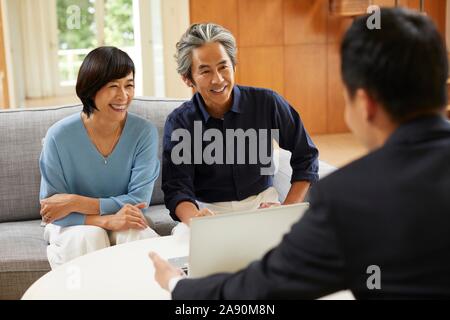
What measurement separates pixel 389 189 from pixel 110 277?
40.0 inches

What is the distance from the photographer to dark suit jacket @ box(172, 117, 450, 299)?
994mm

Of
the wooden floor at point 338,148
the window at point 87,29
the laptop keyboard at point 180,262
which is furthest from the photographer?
the window at point 87,29

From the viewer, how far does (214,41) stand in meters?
2.49

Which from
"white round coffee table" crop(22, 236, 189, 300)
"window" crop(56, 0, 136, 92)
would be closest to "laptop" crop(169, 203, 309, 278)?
"white round coffee table" crop(22, 236, 189, 300)

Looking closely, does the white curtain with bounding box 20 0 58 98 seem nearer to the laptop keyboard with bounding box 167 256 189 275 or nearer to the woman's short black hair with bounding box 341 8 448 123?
the laptop keyboard with bounding box 167 256 189 275

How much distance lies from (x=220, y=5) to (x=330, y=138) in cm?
179

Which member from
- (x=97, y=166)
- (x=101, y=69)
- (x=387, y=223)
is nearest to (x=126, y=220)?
(x=97, y=166)

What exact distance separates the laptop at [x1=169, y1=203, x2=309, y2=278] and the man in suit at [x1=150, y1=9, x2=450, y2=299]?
39 centimetres

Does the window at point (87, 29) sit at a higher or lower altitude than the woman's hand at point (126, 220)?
higher

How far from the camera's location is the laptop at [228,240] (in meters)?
1.46

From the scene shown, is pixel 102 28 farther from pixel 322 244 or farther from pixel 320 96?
pixel 322 244

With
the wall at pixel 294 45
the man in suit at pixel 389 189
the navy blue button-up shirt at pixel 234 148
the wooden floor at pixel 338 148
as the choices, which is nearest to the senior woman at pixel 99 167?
the navy blue button-up shirt at pixel 234 148

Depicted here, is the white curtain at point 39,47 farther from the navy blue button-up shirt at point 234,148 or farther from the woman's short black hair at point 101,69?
the navy blue button-up shirt at point 234,148
